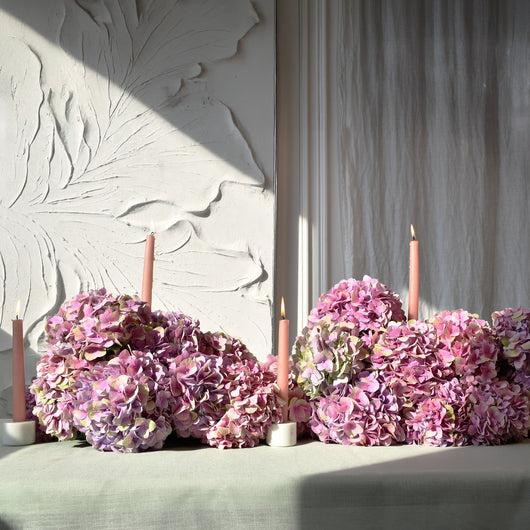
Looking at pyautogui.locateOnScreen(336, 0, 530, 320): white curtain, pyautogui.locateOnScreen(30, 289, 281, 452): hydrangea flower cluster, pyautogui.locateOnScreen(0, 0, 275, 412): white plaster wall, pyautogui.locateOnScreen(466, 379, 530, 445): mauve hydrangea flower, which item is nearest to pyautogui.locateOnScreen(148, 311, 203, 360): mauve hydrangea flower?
pyautogui.locateOnScreen(30, 289, 281, 452): hydrangea flower cluster

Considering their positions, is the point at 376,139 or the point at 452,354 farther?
the point at 376,139

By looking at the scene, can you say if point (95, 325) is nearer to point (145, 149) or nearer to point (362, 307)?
point (362, 307)

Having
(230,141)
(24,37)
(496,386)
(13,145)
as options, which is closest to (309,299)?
(230,141)

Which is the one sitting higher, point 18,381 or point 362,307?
point 362,307

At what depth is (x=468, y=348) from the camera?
806 mm

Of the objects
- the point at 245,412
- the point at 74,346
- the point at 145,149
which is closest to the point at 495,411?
the point at 245,412

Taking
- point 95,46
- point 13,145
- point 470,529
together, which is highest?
point 95,46

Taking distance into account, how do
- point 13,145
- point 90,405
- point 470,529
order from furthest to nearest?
1. point 13,145
2. point 90,405
3. point 470,529

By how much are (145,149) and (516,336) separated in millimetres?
2046

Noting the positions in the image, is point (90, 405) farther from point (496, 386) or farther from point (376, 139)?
point (376, 139)

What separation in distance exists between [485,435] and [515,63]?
8.12 ft

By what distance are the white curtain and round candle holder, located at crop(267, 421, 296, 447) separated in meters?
1.90

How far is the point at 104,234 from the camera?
256cm

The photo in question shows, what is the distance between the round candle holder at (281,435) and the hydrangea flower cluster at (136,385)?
0.03 ft
